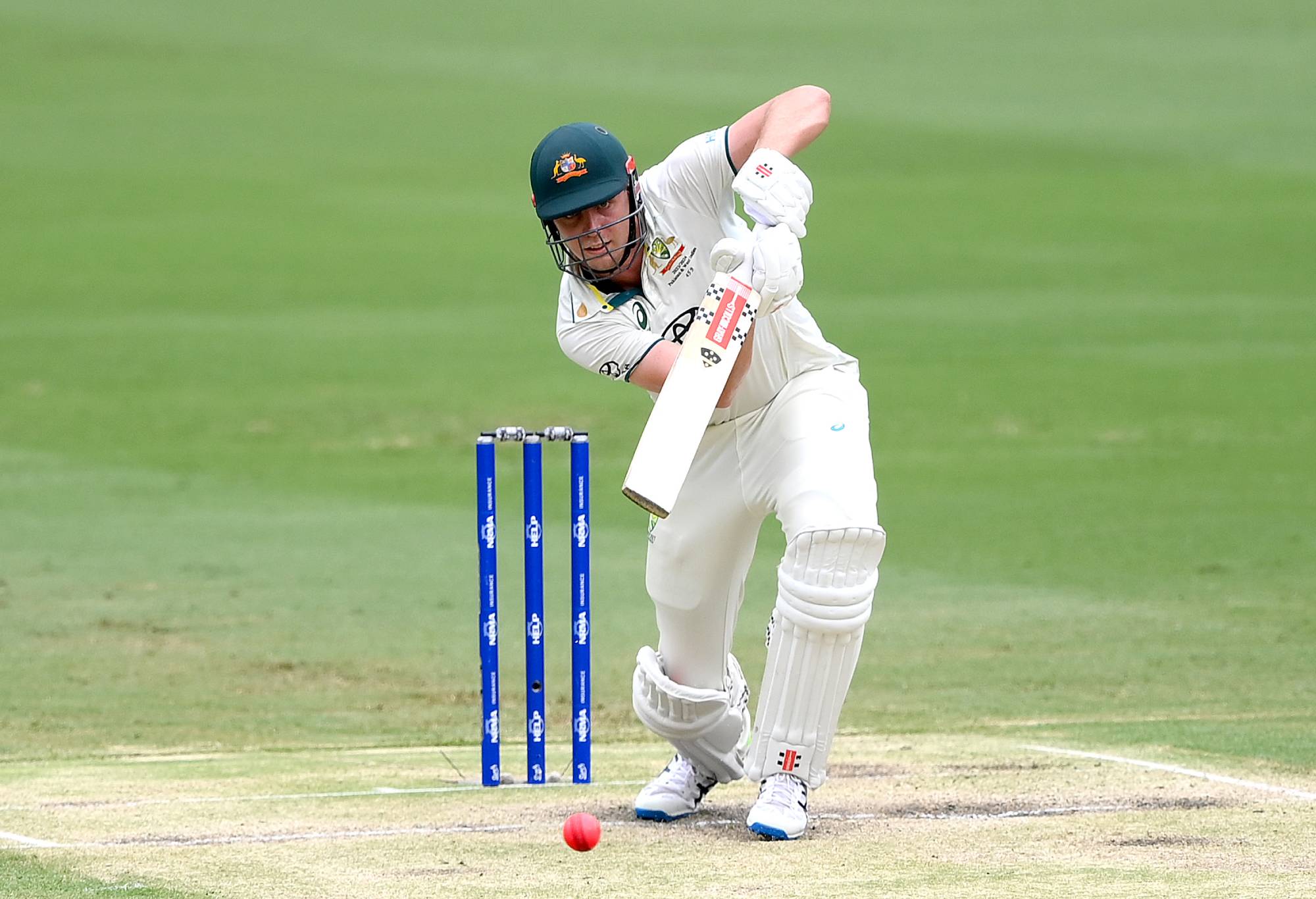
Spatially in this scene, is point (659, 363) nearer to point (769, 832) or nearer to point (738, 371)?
point (738, 371)

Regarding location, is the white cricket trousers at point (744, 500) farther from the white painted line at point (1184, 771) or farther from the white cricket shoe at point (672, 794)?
the white painted line at point (1184, 771)

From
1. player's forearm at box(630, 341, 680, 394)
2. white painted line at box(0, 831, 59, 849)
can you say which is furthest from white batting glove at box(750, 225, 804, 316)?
white painted line at box(0, 831, 59, 849)

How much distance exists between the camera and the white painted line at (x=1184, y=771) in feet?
14.8

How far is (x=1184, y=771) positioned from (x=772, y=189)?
1.74 metres

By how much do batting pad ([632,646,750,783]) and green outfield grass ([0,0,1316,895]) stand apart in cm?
86

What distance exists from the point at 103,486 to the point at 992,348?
763cm

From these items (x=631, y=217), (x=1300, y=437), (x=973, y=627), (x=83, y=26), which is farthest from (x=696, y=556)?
(x=83, y=26)

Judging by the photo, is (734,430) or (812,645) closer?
(812,645)

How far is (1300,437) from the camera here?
13.2 m

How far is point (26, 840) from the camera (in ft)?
14.0

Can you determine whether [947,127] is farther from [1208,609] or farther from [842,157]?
[1208,609]

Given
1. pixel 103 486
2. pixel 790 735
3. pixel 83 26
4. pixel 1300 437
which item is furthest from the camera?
pixel 83 26

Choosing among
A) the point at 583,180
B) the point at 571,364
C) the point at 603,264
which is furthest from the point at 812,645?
the point at 571,364

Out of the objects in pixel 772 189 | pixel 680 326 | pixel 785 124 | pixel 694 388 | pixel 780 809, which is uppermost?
pixel 785 124
